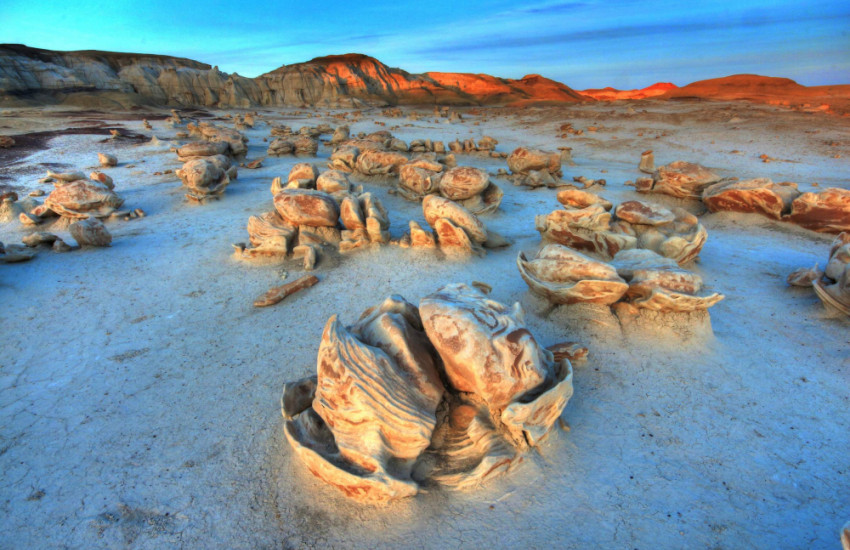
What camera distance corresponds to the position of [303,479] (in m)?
2.48

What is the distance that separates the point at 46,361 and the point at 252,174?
7.95 meters

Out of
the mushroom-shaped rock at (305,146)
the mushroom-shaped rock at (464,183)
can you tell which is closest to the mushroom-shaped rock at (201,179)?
the mushroom-shaped rock at (305,146)

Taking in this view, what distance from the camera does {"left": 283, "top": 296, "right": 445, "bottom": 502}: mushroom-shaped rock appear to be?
7.44 feet

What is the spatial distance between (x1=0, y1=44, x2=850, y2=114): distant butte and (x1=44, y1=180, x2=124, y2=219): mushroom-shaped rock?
2336 cm

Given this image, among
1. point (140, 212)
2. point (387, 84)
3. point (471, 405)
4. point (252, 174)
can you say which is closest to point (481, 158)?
point (252, 174)

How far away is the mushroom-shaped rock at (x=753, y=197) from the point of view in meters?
6.43

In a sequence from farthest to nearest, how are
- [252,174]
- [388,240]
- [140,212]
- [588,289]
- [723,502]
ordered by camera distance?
1. [252,174]
2. [140,212]
3. [388,240]
4. [588,289]
5. [723,502]

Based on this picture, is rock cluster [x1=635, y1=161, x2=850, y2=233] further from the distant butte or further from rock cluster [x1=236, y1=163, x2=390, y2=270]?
the distant butte

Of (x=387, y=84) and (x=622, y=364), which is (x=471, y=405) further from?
(x=387, y=84)

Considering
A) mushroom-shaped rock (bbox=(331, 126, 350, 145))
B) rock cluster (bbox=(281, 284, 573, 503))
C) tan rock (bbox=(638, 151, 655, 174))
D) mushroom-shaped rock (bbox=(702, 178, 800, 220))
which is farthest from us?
mushroom-shaped rock (bbox=(331, 126, 350, 145))

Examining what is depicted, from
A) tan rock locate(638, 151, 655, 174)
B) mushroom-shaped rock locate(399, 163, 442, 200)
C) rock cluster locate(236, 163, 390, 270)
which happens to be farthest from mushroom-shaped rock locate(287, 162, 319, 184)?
tan rock locate(638, 151, 655, 174)

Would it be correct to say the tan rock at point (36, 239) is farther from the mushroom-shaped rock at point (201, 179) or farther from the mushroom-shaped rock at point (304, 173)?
the mushroom-shaped rock at point (304, 173)

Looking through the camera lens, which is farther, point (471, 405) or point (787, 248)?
point (787, 248)

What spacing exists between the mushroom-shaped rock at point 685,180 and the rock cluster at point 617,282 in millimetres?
4544
